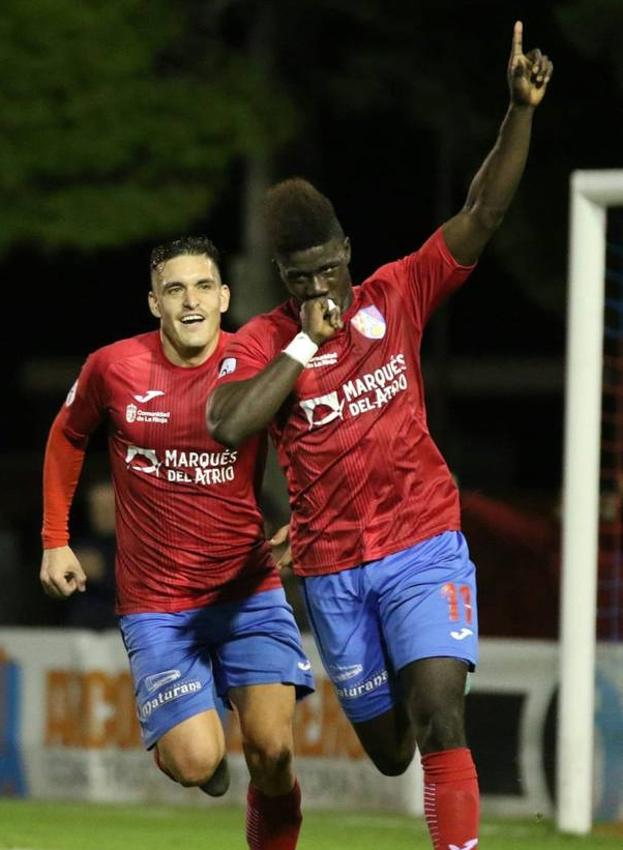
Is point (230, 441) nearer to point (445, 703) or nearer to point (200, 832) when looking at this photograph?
point (445, 703)

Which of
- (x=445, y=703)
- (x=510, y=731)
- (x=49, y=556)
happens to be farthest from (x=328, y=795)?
(x=445, y=703)

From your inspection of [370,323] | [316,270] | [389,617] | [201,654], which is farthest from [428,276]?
[201,654]

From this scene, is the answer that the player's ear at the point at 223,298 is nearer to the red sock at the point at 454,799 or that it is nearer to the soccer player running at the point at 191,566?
the soccer player running at the point at 191,566

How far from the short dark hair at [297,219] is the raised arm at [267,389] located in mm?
251

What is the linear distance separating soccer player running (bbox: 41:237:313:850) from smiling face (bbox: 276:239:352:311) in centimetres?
73

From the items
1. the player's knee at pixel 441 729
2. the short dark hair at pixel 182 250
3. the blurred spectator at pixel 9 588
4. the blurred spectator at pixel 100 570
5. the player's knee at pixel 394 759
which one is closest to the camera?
the player's knee at pixel 441 729

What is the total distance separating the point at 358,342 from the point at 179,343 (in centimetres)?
89

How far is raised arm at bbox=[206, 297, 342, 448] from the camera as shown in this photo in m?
6.86

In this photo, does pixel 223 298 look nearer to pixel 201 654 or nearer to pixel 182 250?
pixel 182 250

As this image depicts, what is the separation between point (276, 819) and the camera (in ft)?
25.7

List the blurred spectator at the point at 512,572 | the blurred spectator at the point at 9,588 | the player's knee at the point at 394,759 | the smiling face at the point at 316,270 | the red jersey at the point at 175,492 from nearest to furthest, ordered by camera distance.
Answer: the smiling face at the point at 316,270 → the player's knee at the point at 394,759 → the red jersey at the point at 175,492 → the blurred spectator at the point at 512,572 → the blurred spectator at the point at 9,588

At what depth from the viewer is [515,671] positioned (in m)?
11.5

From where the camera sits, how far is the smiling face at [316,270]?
712 cm

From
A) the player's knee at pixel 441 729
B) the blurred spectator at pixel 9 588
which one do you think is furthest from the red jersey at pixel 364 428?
the blurred spectator at pixel 9 588
